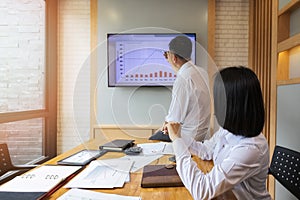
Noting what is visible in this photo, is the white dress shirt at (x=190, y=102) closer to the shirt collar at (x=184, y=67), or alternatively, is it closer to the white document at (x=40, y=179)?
the shirt collar at (x=184, y=67)

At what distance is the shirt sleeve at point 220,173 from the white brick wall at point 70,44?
8.96 ft

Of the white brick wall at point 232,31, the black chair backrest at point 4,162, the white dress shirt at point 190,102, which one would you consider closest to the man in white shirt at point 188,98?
the white dress shirt at point 190,102

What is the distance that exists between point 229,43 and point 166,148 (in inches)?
86.6

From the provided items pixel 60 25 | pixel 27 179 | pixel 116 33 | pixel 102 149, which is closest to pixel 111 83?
pixel 116 33

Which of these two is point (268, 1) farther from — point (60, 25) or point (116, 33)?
point (60, 25)

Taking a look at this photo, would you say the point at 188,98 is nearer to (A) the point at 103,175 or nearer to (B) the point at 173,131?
(B) the point at 173,131

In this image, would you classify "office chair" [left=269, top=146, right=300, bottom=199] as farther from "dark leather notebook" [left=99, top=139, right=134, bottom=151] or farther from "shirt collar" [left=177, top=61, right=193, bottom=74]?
"dark leather notebook" [left=99, top=139, right=134, bottom=151]

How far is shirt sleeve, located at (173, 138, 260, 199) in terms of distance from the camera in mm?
981

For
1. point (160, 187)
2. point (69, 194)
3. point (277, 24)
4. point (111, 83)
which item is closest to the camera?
point (69, 194)

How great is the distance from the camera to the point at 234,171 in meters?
1.01

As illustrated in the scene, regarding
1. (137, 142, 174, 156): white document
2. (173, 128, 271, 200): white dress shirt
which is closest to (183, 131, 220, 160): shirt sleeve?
(137, 142, 174, 156): white document

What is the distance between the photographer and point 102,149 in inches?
71.1

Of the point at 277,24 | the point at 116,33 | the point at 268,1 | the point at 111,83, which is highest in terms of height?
the point at 268,1

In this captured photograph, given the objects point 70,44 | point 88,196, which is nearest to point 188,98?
point 88,196
